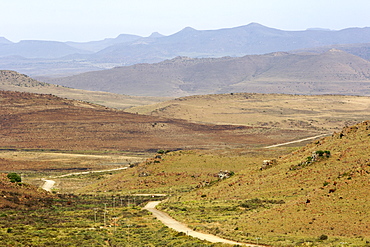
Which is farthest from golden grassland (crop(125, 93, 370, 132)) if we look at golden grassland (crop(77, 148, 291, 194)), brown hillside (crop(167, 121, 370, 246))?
brown hillside (crop(167, 121, 370, 246))

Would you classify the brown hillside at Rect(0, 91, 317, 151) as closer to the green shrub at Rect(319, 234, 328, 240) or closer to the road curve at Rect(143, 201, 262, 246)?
the road curve at Rect(143, 201, 262, 246)

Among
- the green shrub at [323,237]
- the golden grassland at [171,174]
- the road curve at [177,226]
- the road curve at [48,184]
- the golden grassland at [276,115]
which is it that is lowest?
the golden grassland at [276,115]

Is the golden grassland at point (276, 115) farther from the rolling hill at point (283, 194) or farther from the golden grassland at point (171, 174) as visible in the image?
the rolling hill at point (283, 194)

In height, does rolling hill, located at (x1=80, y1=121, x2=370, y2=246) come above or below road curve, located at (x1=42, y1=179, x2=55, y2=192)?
above

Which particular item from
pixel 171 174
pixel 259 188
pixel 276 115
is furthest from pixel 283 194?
pixel 276 115

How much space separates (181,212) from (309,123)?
12668 centimetres

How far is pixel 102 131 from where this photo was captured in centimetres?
13962

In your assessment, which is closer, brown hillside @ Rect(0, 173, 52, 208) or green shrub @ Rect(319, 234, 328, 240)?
green shrub @ Rect(319, 234, 328, 240)

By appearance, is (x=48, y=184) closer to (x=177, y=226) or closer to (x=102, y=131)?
(x=177, y=226)

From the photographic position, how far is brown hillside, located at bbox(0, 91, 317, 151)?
4968 inches

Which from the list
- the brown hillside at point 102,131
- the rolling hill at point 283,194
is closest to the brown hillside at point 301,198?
the rolling hill at point 283,194

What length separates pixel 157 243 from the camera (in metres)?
32.8

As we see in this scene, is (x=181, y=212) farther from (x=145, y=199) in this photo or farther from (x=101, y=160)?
(x=101, y=160)

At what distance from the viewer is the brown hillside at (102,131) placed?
126 metres
